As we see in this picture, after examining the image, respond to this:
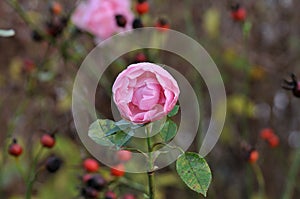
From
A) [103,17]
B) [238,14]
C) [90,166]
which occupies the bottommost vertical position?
[90,166]

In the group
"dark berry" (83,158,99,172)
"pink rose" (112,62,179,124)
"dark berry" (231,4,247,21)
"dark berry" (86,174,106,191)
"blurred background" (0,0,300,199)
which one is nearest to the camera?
"pink rose" (112,62,179,124)

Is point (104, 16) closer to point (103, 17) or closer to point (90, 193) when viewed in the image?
point (103, 17)

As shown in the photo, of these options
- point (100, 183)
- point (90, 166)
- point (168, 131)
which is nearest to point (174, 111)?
point (168, 131)

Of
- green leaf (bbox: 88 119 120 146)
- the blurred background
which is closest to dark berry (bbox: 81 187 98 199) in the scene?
green leaf (bbox: 88 119 120 146)

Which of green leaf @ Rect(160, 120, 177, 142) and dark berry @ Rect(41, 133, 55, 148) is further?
dark berry @ Rect(41, 133, 55, 148)

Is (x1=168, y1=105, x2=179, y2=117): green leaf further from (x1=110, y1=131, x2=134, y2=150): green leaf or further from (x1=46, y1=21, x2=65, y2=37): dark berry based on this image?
(x1=46, y1=21, x2=65, y2=37): dark berry

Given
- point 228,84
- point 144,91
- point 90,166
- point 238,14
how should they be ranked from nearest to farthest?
point 144,91 < point 90,166 < point 238,14 < point 228,84

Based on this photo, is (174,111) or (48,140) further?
Result: (48,140)
